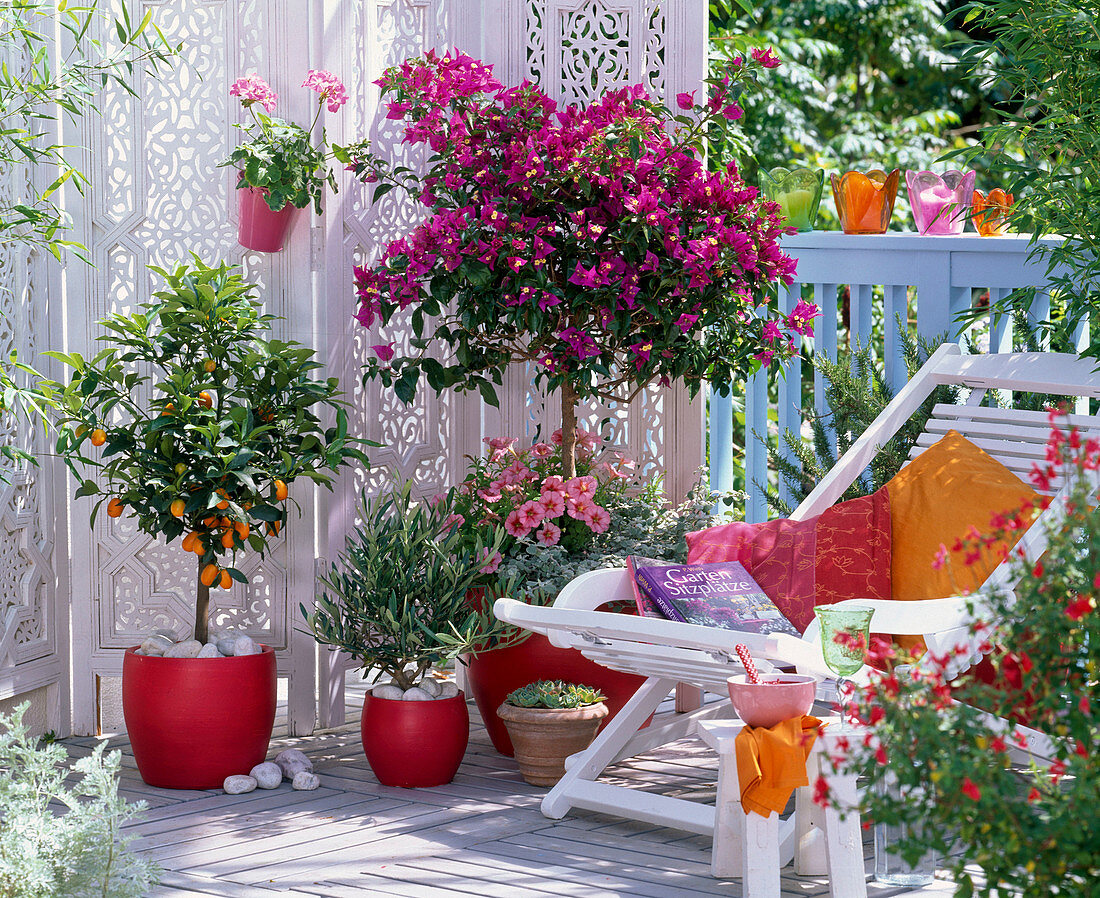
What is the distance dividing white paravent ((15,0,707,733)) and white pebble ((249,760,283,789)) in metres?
0.45

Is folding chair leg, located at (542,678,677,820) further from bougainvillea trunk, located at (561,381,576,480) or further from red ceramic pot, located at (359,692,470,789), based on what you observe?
bougainvillea trunk, located at (561,381,576,480)

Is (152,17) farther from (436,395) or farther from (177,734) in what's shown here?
(177,734)

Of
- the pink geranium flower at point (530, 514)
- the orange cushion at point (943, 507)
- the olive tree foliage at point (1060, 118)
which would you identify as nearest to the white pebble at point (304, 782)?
the pink geranium flower at point (530, 514)

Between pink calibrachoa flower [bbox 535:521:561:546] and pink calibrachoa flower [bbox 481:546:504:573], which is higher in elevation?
pink calibrachoa flower [bbox 535:521:561:546]

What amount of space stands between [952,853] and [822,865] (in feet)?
1.14

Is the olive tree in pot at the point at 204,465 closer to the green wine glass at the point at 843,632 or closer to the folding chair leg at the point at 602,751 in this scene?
the folding chair leg at the point at 602,751

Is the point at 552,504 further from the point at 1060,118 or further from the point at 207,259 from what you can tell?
the point at 1060,118

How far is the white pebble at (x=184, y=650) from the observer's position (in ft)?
12.3

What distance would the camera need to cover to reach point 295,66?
4.05m

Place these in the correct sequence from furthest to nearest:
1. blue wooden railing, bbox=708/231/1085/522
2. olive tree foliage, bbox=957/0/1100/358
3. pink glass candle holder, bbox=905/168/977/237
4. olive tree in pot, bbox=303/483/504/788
Result: pink glass candle holder, bbox=905/168/977/237 → blue wooden railing, bbox=708/231/1085/522 → olive tree in pot, bbox=303/483/504/788 → olive tree foliage, bbox=957/0/1100/358

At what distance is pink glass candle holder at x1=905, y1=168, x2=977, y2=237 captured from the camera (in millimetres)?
4535

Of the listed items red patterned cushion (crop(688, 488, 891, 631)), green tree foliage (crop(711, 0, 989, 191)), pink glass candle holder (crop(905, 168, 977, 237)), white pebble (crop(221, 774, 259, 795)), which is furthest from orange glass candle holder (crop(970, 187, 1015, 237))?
green tree foliage (crop(711, 0, 989, 191))

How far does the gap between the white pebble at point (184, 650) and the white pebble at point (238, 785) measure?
0.35 meters

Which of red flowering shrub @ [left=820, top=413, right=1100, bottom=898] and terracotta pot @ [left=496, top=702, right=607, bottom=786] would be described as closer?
red flowering shrub @ [left=820, top=413, right=1100, bottom=898]
